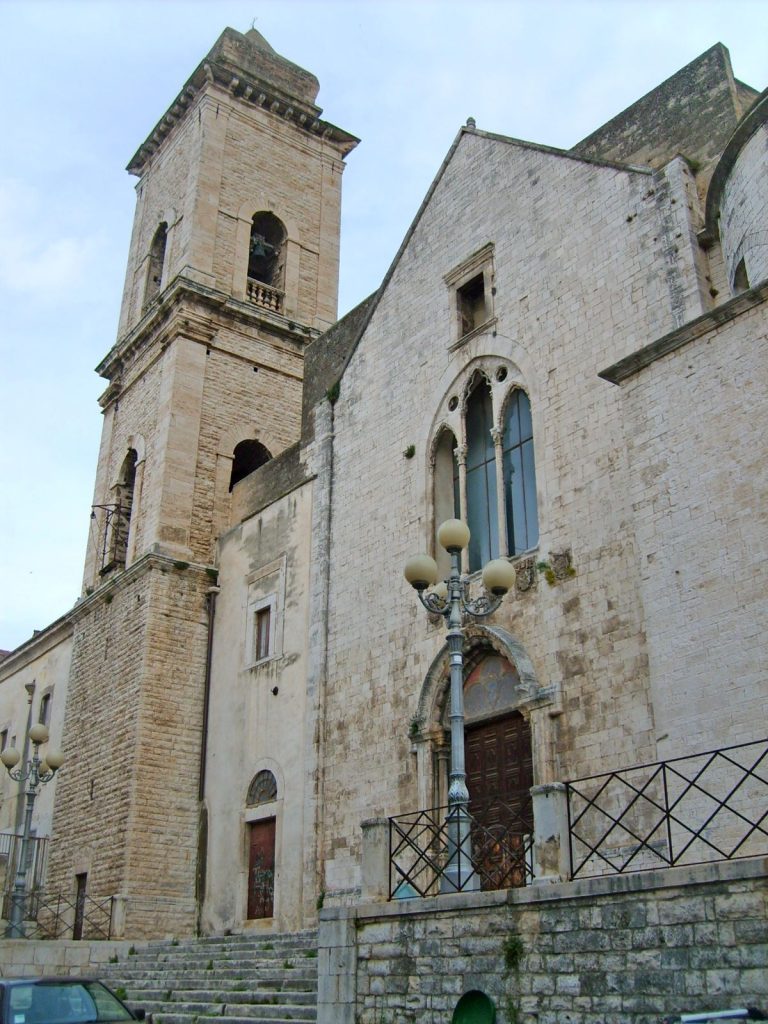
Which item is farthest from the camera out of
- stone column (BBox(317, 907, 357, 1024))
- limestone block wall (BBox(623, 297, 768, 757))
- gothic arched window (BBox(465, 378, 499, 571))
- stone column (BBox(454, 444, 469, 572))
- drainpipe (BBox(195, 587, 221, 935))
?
drainpipe (BBox(195, 587, 221, 935))

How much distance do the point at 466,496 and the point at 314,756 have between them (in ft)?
15.8

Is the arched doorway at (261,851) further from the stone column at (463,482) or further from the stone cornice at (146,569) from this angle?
the stone column at (463,482)

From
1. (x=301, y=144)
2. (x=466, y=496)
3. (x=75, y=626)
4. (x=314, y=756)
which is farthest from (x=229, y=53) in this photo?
(x=314, y=756)

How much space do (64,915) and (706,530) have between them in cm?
1563

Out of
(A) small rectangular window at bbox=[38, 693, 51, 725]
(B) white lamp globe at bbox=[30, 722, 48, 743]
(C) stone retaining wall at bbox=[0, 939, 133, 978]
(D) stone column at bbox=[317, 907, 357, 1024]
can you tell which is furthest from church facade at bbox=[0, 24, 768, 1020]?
(B) white lamp globe at bbox=[30, 722, 48, 743]

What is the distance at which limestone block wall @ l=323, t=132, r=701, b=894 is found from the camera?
1291cm

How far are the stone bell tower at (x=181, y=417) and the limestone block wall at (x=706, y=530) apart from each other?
11.8 meters

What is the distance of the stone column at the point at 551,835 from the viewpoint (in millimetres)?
8945

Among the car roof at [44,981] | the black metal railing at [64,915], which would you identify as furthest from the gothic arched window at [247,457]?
the car roof at [44,981]

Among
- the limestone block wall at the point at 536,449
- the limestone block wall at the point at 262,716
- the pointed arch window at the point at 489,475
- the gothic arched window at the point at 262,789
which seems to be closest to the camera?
the limestone block wall at the point at 536,449

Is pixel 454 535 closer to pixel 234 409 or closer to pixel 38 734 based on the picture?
pixel 38 734

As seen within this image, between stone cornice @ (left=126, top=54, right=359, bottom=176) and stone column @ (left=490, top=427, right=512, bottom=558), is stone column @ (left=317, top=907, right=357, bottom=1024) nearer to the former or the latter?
stone column @ (left=490, top=427, right=512, bottom=558)

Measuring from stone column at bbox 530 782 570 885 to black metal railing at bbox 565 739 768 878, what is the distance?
9 cm

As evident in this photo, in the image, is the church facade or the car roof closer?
the car roof
